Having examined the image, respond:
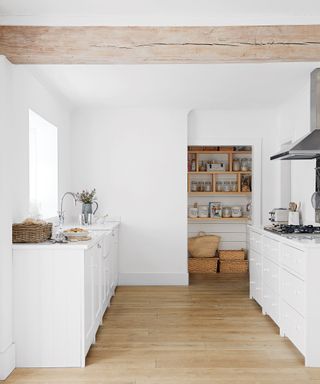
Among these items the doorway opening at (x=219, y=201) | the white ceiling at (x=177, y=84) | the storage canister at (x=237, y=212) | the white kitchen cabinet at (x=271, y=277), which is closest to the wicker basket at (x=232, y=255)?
the doorway opening at (x=219, y=201)

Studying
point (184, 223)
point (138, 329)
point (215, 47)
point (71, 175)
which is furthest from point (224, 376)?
point (71, 175)

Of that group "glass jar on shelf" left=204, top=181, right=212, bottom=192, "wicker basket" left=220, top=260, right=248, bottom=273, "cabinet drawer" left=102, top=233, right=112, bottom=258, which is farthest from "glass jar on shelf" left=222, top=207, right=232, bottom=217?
"cabinet drawer" left=102, top=233, right=112, bottom=258

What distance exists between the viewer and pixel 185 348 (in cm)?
378

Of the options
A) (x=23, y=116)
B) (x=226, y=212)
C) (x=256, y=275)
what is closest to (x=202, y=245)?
(x=226, y=212)

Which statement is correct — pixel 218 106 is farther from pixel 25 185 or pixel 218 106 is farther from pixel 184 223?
pixel 25 185

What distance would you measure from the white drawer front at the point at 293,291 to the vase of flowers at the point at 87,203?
2.72 m

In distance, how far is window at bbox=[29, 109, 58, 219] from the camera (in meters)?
4.95

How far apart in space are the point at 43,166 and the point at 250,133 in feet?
9.94

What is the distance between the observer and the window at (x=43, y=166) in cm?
495

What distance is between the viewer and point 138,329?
429 centimetres

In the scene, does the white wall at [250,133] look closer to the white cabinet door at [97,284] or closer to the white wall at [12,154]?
the white wall at [12,154]

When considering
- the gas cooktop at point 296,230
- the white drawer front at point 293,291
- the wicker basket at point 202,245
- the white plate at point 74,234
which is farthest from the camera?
the wicker basket at point 202,245

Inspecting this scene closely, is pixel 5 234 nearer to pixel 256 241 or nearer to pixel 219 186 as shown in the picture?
pixel 256 241

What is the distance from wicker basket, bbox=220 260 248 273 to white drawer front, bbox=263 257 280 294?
8.52 ft
